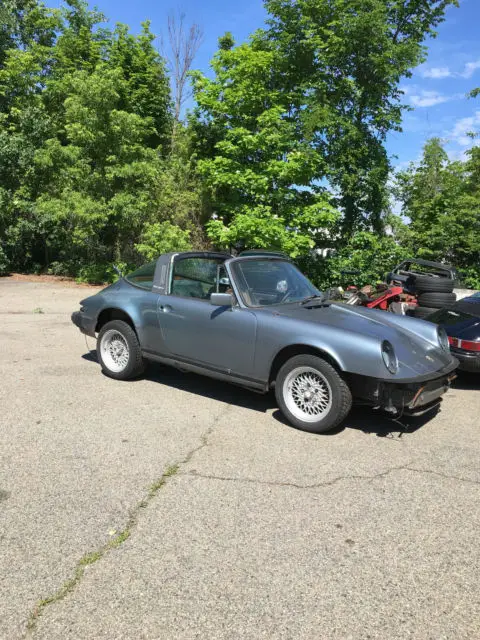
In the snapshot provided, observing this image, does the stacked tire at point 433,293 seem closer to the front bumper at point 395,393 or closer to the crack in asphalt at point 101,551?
the front bumper at point 395,393

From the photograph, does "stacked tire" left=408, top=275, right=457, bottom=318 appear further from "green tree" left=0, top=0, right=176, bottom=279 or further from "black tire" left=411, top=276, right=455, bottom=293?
"green tree" left=0, top=0, right=176, bottom=279

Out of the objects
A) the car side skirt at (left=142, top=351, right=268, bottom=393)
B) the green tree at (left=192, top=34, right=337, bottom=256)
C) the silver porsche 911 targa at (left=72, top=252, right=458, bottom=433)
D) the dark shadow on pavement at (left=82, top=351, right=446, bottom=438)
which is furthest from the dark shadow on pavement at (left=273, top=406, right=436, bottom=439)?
the green tree at (left=192, top=34, right=337, bottom=256)

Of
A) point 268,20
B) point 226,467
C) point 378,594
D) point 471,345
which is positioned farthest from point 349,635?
point 268,20

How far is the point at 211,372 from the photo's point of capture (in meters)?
5.05

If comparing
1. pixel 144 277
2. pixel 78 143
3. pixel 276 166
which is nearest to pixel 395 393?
pixel 144 277

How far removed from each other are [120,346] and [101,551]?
3453 mm

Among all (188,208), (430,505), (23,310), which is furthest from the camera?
(188,208)

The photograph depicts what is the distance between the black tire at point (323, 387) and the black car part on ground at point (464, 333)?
7.65 feet

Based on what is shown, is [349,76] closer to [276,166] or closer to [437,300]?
[276,166]

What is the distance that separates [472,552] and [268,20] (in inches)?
719

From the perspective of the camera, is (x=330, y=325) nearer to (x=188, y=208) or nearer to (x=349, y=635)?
(x=349, y=635)

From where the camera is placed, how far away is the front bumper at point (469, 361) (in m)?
5.79

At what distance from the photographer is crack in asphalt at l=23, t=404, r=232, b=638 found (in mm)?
2246

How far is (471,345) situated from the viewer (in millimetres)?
5816
